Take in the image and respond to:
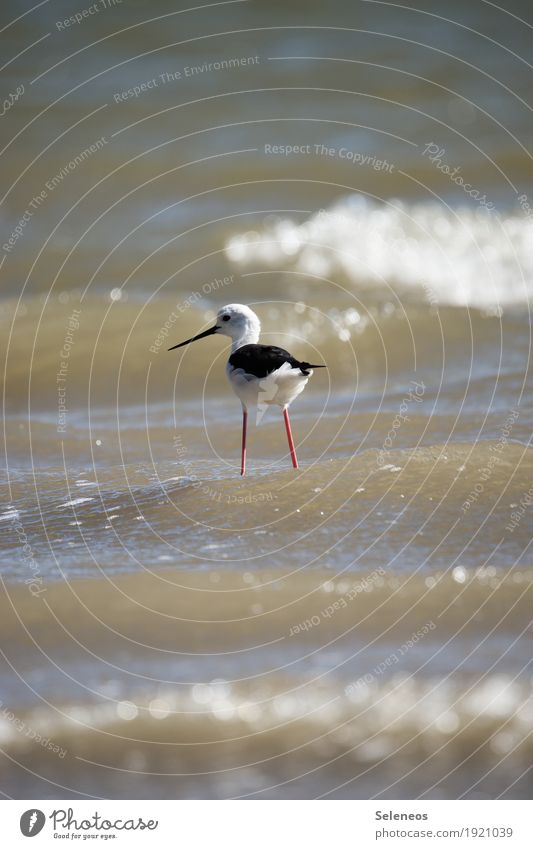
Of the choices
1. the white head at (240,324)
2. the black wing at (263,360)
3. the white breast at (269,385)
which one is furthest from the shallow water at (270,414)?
the white head at (240,324)

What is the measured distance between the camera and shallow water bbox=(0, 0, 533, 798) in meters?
5.36

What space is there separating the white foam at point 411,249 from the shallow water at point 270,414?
0.04 meters

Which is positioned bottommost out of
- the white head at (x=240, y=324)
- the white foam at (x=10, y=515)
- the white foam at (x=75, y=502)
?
the white foam at (x=10, y=515)

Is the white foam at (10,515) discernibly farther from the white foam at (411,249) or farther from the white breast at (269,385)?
the white foam at (411,249)

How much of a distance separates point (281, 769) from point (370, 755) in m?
0.45

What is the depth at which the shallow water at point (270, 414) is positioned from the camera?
211 inches

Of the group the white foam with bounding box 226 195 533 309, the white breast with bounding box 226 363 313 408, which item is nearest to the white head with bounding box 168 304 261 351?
the white breast with bounding box 226 363 313 408

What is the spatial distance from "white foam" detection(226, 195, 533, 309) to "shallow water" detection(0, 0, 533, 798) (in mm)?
41

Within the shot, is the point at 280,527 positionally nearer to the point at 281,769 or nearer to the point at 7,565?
the point at 7,565

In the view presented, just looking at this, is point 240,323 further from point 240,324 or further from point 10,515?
point 10,515

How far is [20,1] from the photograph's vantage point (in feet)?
52.3

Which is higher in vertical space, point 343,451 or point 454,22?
point 454,22

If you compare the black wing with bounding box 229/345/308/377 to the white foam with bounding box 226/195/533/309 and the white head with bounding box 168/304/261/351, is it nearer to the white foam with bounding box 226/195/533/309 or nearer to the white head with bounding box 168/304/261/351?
the white head with bounding box 168/304/261/351

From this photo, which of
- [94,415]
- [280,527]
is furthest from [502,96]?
[280,527]
